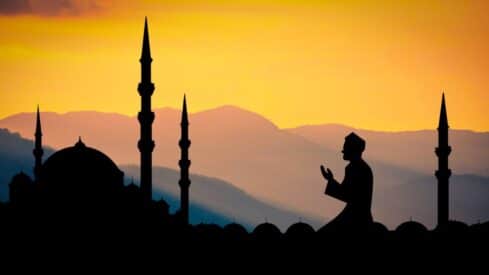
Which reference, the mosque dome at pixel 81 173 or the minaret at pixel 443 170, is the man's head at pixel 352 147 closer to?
the mosque dome at pixel 81 173

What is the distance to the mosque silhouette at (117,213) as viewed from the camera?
69.1 feet

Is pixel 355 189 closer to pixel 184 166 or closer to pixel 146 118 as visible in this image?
pixel 146 118

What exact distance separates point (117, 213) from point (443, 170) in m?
13.5

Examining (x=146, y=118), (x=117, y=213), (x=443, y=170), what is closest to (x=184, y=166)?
(x=146, y=118)

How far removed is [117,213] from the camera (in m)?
24.5

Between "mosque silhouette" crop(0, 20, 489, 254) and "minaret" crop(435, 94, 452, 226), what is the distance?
9.45m

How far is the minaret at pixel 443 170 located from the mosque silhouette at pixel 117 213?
9450 millimetres

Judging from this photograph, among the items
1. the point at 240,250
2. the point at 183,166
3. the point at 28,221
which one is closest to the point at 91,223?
the point at 28,221

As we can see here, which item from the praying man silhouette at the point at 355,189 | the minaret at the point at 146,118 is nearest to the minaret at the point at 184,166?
the minaret at the point at 146,118

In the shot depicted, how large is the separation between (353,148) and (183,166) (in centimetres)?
2543

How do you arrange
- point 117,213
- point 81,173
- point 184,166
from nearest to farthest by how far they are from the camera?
point 117,213 < point 81,173 < point 184,166

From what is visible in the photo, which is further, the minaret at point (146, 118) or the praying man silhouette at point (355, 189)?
the minaret at point (146, 118)

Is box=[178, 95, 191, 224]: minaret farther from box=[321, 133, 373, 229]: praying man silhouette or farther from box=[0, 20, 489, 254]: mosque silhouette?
box=[321, 133, 373, 229]: praying man silhouette

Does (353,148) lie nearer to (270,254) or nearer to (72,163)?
(270,254)
